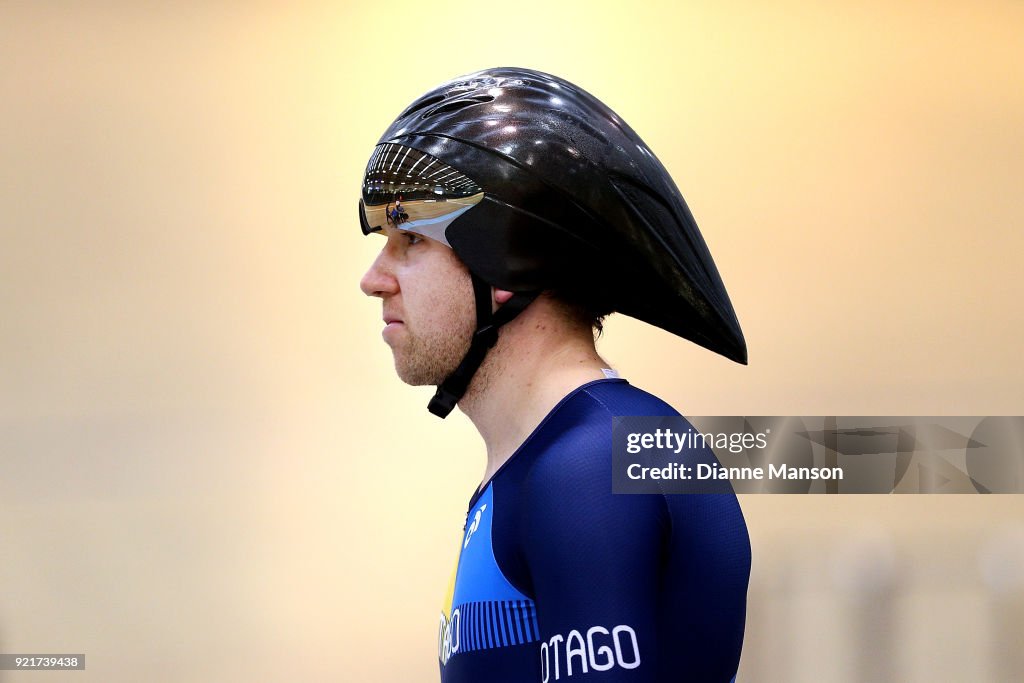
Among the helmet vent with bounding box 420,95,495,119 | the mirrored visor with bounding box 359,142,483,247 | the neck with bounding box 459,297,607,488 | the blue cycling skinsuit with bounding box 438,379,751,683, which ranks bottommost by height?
the blue cycling skinsuit with bounding box 438,379,751,683

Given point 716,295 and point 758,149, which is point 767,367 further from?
point 716,295

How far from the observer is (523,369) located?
133cm

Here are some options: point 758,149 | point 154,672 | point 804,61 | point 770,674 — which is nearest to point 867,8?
point 804,61

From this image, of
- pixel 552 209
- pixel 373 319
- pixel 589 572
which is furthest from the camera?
pixel 373 319

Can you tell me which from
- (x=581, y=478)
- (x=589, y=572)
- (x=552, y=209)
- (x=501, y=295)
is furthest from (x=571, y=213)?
(x=589, y=572)

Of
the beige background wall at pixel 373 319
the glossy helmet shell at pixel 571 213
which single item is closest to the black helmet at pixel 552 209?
the glossy helmet shell at pixel 571 213

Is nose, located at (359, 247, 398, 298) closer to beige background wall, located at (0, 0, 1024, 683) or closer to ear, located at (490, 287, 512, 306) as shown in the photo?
ear, located at (490, 287, 512, 306)

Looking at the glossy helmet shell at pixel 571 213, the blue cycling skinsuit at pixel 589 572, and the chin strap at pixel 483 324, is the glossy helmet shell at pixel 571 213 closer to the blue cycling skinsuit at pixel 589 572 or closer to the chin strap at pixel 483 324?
the chin strap at pixel 483 324

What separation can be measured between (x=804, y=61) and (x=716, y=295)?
65.1 inches

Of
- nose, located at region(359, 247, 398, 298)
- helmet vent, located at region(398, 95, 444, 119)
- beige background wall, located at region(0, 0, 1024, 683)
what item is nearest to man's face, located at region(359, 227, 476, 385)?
nose, located at region(359, 247, 398, 298)

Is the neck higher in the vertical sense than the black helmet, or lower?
lower

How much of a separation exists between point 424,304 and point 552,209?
0.69ft

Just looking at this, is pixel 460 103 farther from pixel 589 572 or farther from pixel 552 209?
pixel 589 572

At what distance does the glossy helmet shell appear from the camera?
1.30 meters
